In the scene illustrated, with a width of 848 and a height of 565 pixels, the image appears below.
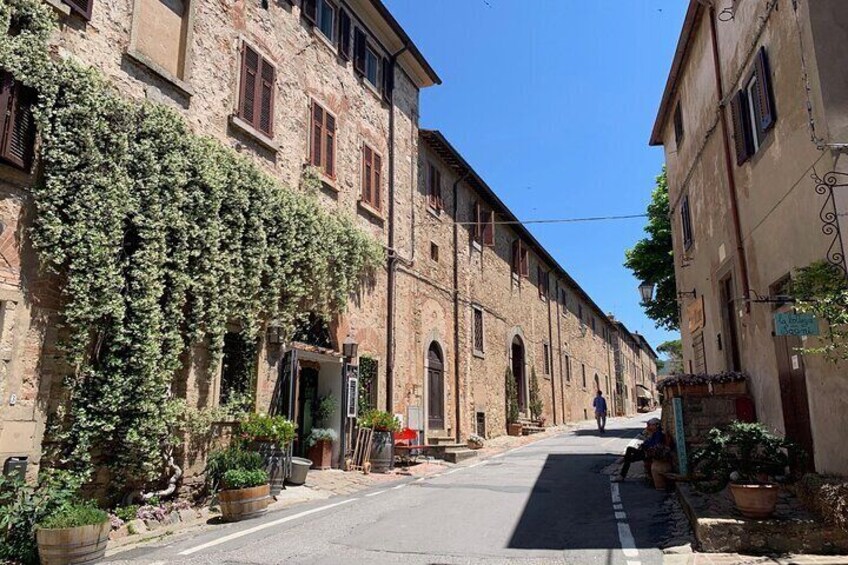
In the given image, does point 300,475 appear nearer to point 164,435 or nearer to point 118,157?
point 164,435

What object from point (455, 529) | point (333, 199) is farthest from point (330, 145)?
point (455, 529)

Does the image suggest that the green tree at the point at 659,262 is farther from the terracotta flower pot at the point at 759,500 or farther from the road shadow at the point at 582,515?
the terracotta flower pot at the point at 759,500

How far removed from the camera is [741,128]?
9.15 meters

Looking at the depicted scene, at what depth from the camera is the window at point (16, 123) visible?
701 cm

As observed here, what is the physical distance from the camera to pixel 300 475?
1030 cm

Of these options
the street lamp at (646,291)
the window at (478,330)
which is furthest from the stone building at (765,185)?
Answer: the window at (478,330)

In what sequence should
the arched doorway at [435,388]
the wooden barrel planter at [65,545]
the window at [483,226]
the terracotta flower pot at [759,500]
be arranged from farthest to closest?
the window at [483,226], the arched doorway at [435,388], the wooden barrel planter at [65,545], the terracotta flower pot at [759,500]

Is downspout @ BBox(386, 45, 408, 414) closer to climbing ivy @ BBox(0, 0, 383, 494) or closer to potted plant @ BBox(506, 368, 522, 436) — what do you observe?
climbing ivy @ BBox(0, 0, 383, 494)

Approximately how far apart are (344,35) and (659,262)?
46.3 ft

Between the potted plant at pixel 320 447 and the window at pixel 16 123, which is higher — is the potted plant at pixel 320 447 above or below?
below

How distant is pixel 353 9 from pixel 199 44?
589cm

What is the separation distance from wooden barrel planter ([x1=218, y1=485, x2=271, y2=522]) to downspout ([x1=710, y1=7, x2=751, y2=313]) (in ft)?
23.4

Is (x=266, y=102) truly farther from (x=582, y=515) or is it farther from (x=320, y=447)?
(x=582, y=515)

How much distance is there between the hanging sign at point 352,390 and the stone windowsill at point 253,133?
472 centimetres
